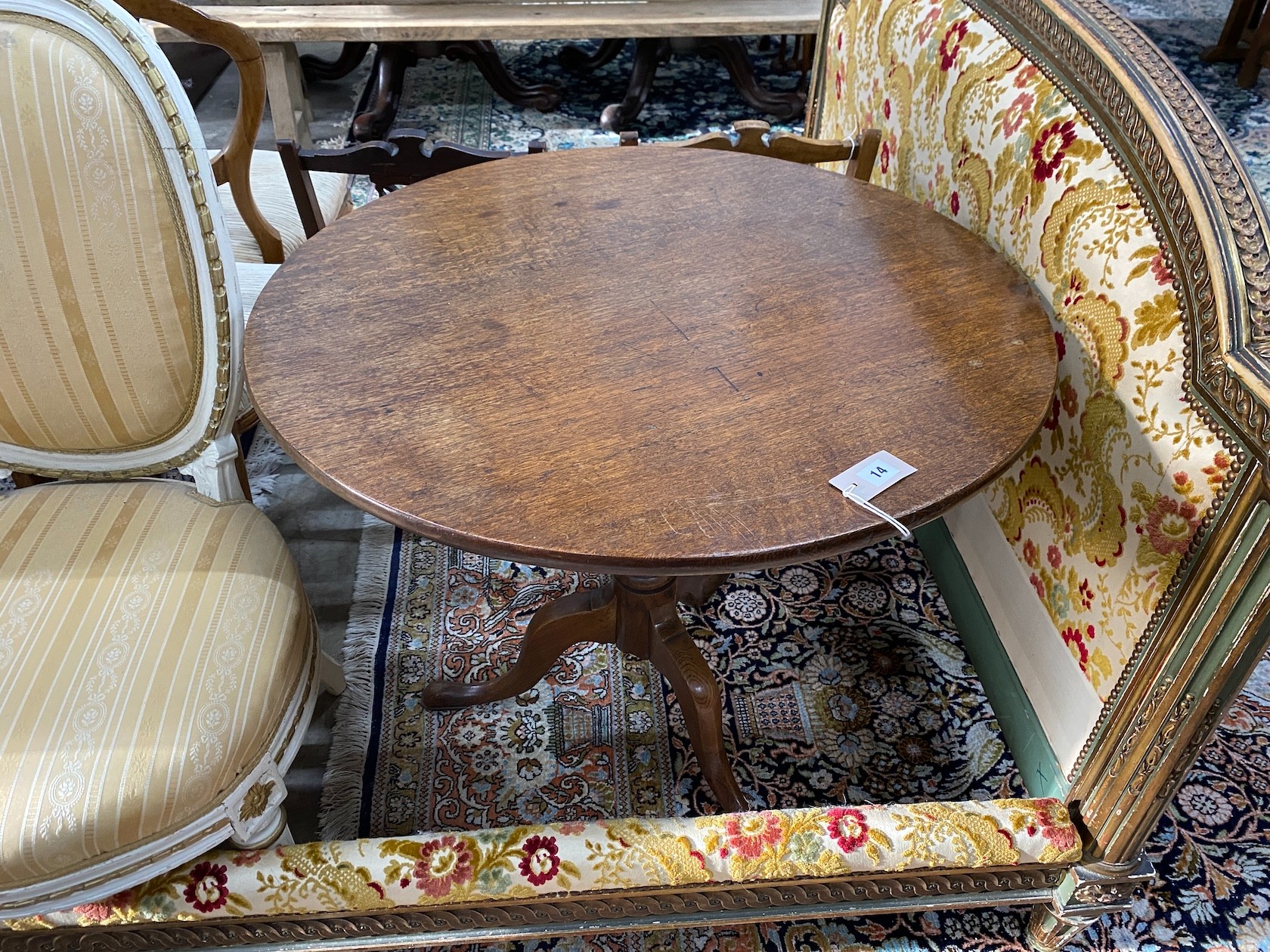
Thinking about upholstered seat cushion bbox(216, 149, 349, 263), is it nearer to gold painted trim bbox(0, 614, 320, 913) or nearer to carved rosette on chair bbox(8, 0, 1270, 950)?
carved rosette on chair bbox(8, 0, 1270, 950)

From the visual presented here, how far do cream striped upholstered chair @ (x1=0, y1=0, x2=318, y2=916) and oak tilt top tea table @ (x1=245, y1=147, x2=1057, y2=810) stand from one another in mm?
145

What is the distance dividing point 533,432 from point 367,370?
0.18 meters

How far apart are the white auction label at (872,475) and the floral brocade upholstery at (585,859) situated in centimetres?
42

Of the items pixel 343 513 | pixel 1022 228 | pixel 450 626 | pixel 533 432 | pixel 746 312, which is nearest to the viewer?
pixel 533 432

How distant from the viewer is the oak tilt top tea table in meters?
0.73

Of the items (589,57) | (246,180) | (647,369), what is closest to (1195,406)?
(647,369)

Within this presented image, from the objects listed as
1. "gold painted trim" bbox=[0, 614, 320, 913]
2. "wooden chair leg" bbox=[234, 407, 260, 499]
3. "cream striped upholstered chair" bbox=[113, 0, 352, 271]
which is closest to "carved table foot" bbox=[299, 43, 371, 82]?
"cream striped upholstered chair" bbox=[113, 0, 352, 271]

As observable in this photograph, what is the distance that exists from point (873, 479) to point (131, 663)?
688 millimetres

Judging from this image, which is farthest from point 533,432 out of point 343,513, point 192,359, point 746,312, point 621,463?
point 343,513

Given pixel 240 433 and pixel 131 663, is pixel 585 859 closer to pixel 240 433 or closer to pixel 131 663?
pixel 131 663

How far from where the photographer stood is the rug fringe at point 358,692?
1181 mm

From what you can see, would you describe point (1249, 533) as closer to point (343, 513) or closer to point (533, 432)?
point (533, 432)

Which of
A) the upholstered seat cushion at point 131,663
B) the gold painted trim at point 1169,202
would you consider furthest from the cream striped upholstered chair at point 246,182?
the gold painted trim at point 1169,202

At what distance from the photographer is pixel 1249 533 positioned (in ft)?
2.44
